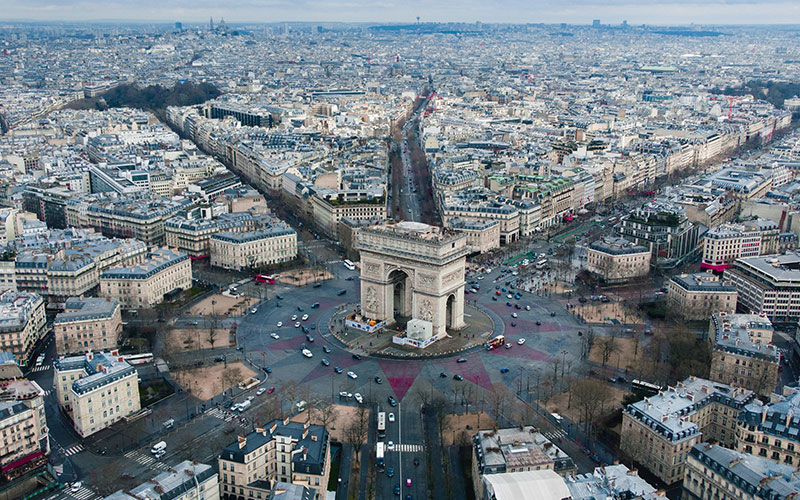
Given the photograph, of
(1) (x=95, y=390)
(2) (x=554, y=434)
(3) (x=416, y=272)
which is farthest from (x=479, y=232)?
(1) (x=95, y=390)

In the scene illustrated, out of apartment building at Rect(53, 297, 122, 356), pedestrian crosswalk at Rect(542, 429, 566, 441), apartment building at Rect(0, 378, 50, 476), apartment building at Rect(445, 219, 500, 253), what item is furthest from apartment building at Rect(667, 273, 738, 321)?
apartment building at Rect(0, 378, 50, 476)

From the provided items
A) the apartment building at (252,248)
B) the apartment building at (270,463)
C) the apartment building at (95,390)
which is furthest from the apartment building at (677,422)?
the apartment building at (252,248)

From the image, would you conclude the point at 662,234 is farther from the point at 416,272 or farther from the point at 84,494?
the point at 84,494

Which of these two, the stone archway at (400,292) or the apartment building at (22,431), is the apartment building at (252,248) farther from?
the apartment building at (22,431)

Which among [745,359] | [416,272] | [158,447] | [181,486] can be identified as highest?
[416,272]

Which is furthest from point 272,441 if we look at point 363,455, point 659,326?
point 659,326

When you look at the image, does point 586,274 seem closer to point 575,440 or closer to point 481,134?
point 575,440
